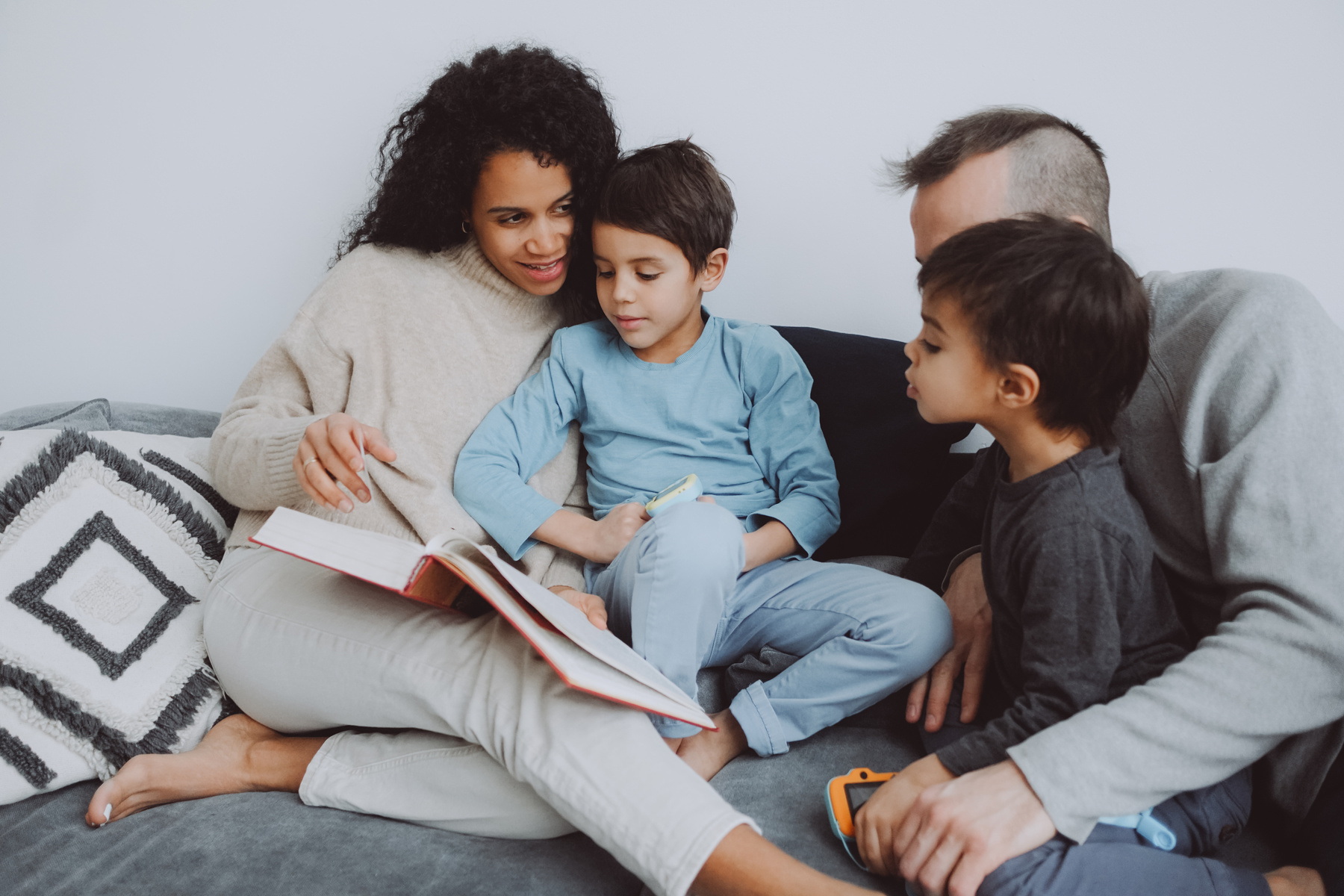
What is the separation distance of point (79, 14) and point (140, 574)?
1.30m

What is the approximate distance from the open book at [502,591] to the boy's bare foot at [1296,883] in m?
0.60

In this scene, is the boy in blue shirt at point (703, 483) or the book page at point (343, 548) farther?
the boy in blue shirt at point (703, 483)

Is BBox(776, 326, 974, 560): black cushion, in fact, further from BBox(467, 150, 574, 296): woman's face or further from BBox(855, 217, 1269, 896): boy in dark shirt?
BBox(467, 150, 574, 296): woman's face

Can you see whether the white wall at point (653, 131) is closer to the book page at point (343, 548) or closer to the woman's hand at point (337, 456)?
the woman's hand at point (337, 456)

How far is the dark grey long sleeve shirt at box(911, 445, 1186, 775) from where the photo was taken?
901 mm

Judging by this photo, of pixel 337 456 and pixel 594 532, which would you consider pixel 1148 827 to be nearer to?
pixel 594 532

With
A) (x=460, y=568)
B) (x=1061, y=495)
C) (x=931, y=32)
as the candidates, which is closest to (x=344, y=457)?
(x=460, y=568)

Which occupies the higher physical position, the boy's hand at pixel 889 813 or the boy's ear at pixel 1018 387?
the boy's ear at pixel 1018 387

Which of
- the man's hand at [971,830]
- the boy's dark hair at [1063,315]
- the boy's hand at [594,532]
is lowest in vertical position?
the man's hand at [971,830]

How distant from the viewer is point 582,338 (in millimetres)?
1478

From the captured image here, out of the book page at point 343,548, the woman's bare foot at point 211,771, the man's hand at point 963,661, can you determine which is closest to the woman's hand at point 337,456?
the book page at point 343,548

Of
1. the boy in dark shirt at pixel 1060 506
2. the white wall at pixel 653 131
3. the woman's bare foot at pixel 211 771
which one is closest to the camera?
the boy in dark shirt at pixel 1060 506

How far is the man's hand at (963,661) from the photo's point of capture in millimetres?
1124

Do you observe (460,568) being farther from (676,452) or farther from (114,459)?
(114,459)
